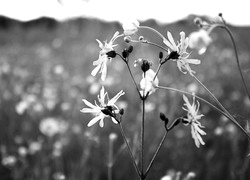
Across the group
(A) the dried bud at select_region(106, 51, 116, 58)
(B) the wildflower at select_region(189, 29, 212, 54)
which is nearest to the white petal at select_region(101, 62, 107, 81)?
(A) the dried bud at select_region(106, 51, 116, 58)

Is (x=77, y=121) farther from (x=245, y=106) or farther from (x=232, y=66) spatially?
(x=232, y=66)

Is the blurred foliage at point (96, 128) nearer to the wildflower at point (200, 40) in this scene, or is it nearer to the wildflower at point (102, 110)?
the wildflower at point (200, 40)

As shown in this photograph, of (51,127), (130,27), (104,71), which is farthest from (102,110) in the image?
(51,127)

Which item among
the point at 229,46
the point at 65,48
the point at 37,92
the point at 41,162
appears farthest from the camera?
the point at 65,48

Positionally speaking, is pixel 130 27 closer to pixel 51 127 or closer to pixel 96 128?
pixel 51 127

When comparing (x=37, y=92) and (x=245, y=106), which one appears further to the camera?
(x=37, y=92)

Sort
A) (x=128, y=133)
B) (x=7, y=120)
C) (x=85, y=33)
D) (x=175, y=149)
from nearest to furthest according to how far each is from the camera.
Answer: (x=175, y=149) → (x=128, y=133) → (x=7, y=120) → (x=85, y=33)

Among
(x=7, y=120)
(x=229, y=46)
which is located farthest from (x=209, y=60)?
(x=7, y=120)

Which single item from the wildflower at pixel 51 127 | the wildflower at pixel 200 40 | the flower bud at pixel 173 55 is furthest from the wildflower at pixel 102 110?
the wildflower at pixel 51 127

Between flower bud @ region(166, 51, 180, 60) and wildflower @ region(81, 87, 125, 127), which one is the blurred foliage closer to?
flower bud @ region(166, 51, 180, 60)

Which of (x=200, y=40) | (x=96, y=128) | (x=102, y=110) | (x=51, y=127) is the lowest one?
(x=96, y=128)

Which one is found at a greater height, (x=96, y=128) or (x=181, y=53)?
(x=181, y=53)
